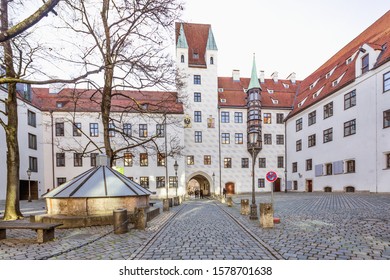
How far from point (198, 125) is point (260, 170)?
34.3 feet

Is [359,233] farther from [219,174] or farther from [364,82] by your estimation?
[219,174]

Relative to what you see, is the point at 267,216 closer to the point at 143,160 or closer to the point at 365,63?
the point at 365,63

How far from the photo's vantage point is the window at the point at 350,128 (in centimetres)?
2257

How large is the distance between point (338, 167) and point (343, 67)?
11.0 m

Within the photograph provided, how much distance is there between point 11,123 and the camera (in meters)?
10.2

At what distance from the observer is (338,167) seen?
23984 mm

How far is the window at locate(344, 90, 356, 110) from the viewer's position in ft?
74.9

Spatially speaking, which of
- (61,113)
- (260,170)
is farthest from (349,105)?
(61,113)

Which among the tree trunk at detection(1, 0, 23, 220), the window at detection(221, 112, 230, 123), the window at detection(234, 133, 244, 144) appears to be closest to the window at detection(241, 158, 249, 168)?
the window at detection(234, 133, 244, 144)

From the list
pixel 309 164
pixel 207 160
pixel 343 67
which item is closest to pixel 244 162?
pixel 207 160

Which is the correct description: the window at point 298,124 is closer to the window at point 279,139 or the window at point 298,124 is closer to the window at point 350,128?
the window at point 279,139

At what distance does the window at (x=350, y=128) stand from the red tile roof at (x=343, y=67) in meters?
3.65

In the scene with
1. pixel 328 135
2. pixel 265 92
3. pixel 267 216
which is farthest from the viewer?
pixel 265 92

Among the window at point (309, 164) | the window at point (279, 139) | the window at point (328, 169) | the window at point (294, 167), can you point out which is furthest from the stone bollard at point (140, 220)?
the window at point (279, 139)
